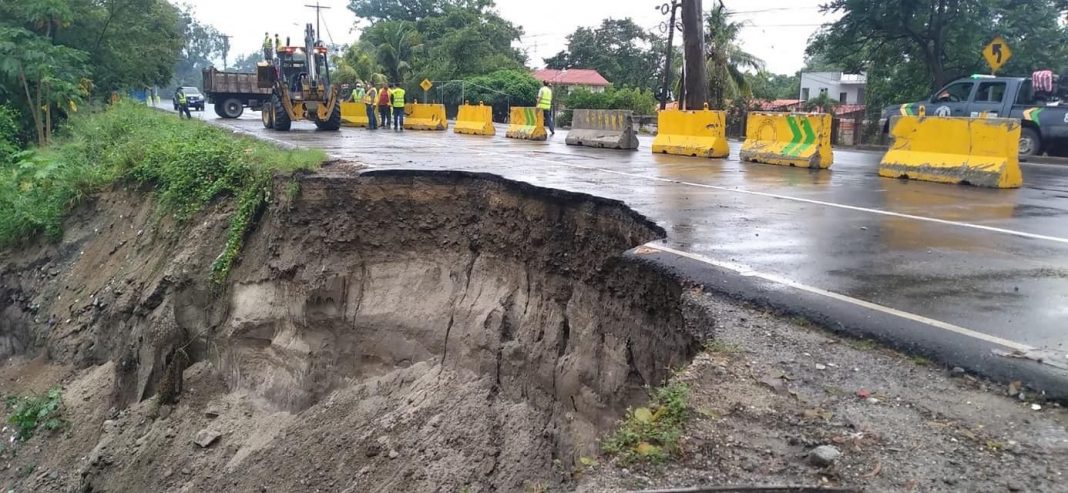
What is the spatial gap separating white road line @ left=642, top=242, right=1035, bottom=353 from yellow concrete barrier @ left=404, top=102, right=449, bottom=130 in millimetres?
21695

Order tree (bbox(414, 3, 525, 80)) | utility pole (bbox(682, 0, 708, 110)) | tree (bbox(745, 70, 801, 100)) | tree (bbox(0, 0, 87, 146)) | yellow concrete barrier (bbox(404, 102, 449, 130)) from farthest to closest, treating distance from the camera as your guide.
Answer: tree (bbox(414, 3, 525, 80)) → tree (bbox(745, 70, 801, 100)) → yellow concrete barrier (bbox(404, 102, 449, 130)) → utility pole (bbox(682, 0, 708, 110)) → tree (bbox(0, 0, 87, 146))

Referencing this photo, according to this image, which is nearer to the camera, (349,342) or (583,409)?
(583,409)

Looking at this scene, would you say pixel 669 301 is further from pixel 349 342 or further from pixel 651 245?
pixel 349 342

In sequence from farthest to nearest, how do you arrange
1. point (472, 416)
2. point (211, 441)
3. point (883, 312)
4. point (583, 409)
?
point (211, 441)
point (472, 416)
point (583, 409)
point (883, 312)

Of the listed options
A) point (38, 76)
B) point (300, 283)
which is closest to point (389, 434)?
point (300, 283)

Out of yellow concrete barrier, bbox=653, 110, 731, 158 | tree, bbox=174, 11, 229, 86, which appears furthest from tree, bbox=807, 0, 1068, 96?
tree, bbox=174, 11, 229, 86

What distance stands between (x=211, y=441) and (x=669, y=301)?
583 cm

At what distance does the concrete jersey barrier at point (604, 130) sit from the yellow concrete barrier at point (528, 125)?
2078mm

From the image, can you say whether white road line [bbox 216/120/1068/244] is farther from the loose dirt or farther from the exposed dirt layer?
the exposed dirt layer

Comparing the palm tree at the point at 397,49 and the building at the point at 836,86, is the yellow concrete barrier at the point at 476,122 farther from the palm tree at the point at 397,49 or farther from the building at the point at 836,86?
the building at the point at 836,86

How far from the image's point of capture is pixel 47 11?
2039 cm

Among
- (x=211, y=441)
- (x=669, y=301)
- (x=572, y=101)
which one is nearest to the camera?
(x=669, y=301)

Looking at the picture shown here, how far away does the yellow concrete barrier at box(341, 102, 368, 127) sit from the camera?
1136 inches

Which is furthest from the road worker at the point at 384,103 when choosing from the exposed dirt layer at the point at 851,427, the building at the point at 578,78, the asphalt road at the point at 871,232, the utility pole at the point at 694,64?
the building at the point at 578,78
